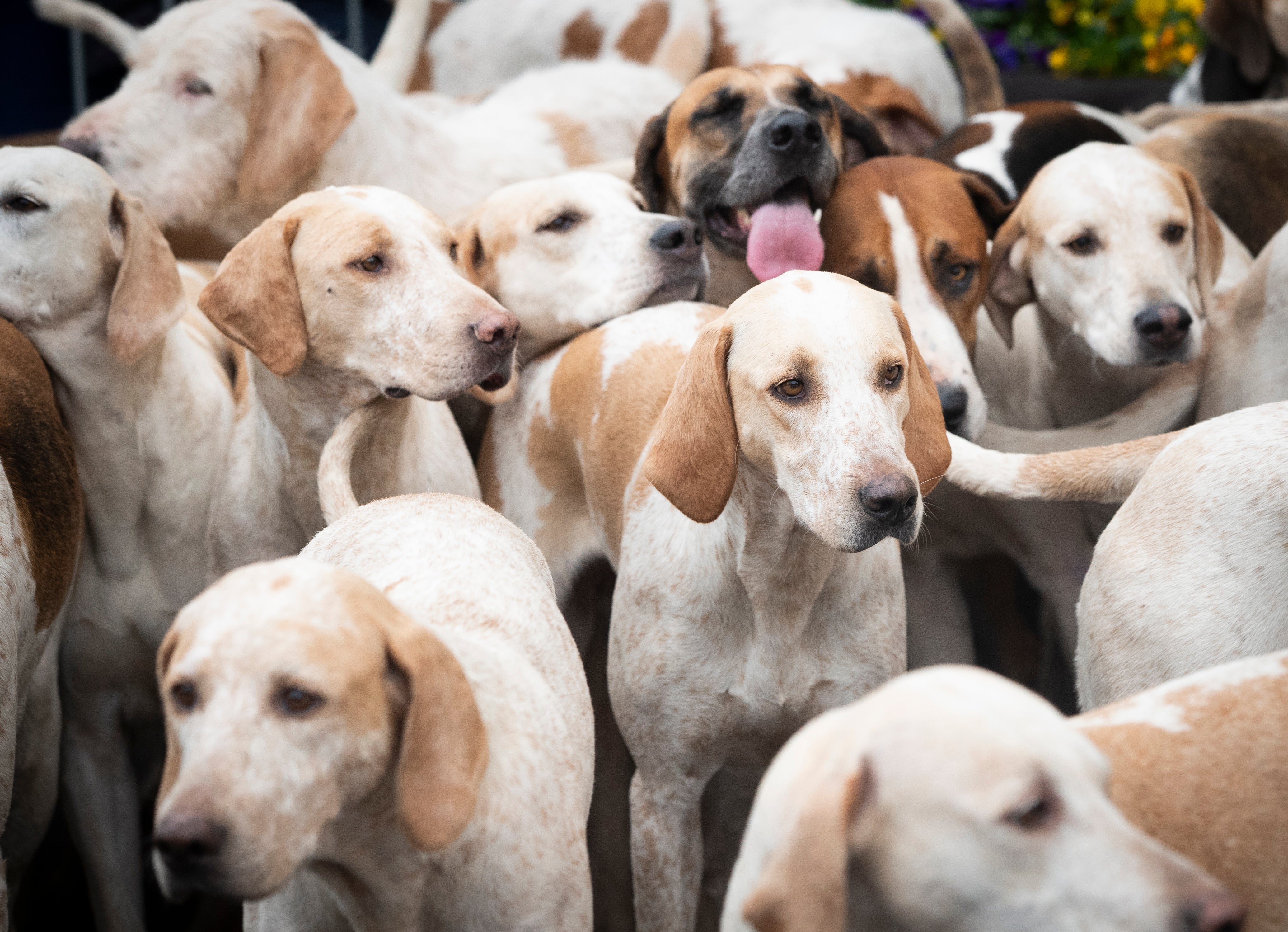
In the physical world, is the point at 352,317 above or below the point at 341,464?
above

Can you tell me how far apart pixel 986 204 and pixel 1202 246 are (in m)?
0.62

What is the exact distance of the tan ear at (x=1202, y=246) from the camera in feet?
10.7

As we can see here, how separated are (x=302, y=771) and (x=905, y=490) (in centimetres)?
105

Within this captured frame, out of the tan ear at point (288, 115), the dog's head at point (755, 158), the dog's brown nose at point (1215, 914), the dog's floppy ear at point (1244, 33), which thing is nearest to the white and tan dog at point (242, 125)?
the tan ear at point (288, 115)

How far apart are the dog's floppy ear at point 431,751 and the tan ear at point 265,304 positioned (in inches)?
46.8

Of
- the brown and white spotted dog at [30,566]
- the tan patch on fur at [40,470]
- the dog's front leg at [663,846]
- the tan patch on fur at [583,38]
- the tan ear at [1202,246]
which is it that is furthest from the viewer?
the tan patch on fur at [583,38]

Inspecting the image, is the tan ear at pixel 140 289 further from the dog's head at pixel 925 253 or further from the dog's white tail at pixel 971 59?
the dog's white tail at pixel 971 59

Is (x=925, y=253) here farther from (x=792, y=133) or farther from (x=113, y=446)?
(x=113, y=446)

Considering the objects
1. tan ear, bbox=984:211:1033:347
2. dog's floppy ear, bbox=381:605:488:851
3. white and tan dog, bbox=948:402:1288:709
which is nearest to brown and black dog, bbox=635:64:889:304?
tan ear, bbox=984:211:1033:347

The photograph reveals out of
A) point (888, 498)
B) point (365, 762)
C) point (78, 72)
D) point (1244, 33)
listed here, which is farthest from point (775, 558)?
point (78, 72)

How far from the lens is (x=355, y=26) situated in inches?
A: 245

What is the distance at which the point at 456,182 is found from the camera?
430 cm

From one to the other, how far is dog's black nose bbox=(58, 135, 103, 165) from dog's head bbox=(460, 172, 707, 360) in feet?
4.01

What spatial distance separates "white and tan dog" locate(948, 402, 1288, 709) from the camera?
2.11m
